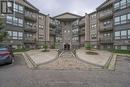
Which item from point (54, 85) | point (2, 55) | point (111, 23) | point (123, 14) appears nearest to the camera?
point (54, 85)

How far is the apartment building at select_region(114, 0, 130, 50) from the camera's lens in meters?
30.1

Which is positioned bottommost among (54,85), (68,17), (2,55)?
(54,85)

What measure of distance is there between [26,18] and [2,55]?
2583 centimetres

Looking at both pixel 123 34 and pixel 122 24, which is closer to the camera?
pixel 123 34

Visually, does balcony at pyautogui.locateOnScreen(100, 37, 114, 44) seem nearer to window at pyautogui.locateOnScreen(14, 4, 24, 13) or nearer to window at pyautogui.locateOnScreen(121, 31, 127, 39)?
window at pyautogui.locateOnScreen(121, 31, 127, 39)

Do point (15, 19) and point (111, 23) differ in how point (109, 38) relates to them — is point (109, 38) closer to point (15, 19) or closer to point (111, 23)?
point (111, 23)

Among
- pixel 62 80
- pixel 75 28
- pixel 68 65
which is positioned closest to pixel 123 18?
pixel 68 65

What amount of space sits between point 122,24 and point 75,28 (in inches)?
927

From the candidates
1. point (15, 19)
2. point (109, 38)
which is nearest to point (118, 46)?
point (109, 38)

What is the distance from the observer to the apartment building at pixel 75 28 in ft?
104

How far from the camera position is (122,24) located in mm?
31203

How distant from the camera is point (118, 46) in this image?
3231 cm

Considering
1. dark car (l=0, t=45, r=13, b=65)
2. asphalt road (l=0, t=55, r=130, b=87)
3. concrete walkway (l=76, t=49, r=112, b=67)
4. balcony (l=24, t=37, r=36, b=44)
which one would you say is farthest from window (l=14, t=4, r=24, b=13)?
asphalt road (l=0, t=55, r=130, b=87)

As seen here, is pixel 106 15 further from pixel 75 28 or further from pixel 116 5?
pixel 75 28
